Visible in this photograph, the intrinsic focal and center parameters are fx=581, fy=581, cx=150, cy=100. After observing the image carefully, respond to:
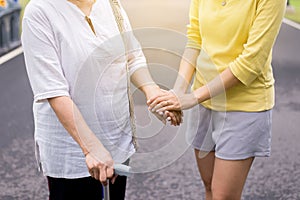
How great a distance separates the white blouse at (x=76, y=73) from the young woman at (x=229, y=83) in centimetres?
18

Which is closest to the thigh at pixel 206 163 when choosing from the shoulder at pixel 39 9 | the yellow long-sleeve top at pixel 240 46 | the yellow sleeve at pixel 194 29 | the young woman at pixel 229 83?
the young woman at pixel 229 83

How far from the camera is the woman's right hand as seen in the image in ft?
6.37

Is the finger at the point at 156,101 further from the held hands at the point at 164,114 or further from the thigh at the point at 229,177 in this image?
the thigh at the point at 229,177

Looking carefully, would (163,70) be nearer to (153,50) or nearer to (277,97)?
(153,50)

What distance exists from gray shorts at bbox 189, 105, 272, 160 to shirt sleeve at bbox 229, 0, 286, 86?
178 mm

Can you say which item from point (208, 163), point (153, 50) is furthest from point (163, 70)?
point (208, 163)

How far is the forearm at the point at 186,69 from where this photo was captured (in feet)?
7.76

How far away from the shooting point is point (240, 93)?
97.0 inches

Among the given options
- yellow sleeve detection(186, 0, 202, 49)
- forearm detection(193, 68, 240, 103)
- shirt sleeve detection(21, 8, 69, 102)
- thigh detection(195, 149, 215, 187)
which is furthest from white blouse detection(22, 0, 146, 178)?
thigh detection(195, 149, 215, 187)

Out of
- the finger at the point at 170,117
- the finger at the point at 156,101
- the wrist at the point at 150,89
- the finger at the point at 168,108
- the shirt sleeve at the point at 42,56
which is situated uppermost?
the shirt sleeve at the point at 42,56

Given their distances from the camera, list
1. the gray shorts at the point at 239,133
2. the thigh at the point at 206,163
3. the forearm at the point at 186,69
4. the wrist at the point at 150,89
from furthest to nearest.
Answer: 1. the thigh at the point at 206,163
2. the gray shorts at the point at 239,133
3. the forearm at the point at 186,69
4. the wrist at the point at 150,89

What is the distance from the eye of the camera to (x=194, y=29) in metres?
2.63

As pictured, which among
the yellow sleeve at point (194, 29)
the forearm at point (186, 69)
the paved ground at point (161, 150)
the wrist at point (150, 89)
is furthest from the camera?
the yellow sleeve at point (194, 29)

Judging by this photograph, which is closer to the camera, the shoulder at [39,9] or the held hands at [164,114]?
the shoulder at [39,9]
